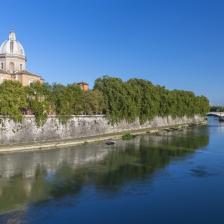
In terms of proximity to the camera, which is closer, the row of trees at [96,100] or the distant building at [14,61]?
the row of trees at [96,100]

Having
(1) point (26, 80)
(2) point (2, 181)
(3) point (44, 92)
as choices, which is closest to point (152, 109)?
(1) point (26, 80)

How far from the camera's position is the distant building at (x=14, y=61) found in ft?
204

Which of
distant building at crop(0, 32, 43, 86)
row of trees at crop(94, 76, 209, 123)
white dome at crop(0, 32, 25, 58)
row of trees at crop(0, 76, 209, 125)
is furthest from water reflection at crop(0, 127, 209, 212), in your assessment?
white dome at crop(0, 32, 25, 58)

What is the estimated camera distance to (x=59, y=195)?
2056cm

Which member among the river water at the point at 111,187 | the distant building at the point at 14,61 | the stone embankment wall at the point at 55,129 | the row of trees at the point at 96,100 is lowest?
the river water at the point at 111,187

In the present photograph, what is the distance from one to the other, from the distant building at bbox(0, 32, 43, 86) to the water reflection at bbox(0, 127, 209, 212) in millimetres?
25605

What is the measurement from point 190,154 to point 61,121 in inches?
653

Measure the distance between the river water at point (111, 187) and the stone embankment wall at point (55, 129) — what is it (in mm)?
4943

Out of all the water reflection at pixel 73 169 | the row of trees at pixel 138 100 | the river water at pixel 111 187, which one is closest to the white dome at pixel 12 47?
the row of trees at pixel 138 100

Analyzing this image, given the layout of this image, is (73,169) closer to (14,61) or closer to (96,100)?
(96,100)

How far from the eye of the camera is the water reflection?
70.4 feet

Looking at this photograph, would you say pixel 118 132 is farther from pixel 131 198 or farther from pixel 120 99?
pixel 131 198

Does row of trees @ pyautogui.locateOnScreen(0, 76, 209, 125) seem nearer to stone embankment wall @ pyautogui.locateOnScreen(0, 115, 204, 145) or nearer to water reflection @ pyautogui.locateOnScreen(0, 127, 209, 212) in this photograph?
stone embankment wall @ pyautogui.locateOnScreen(0, 115, 204, 145)

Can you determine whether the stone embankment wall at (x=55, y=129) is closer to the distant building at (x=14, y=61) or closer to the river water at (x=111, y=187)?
the river water at (x=111, y=187)
